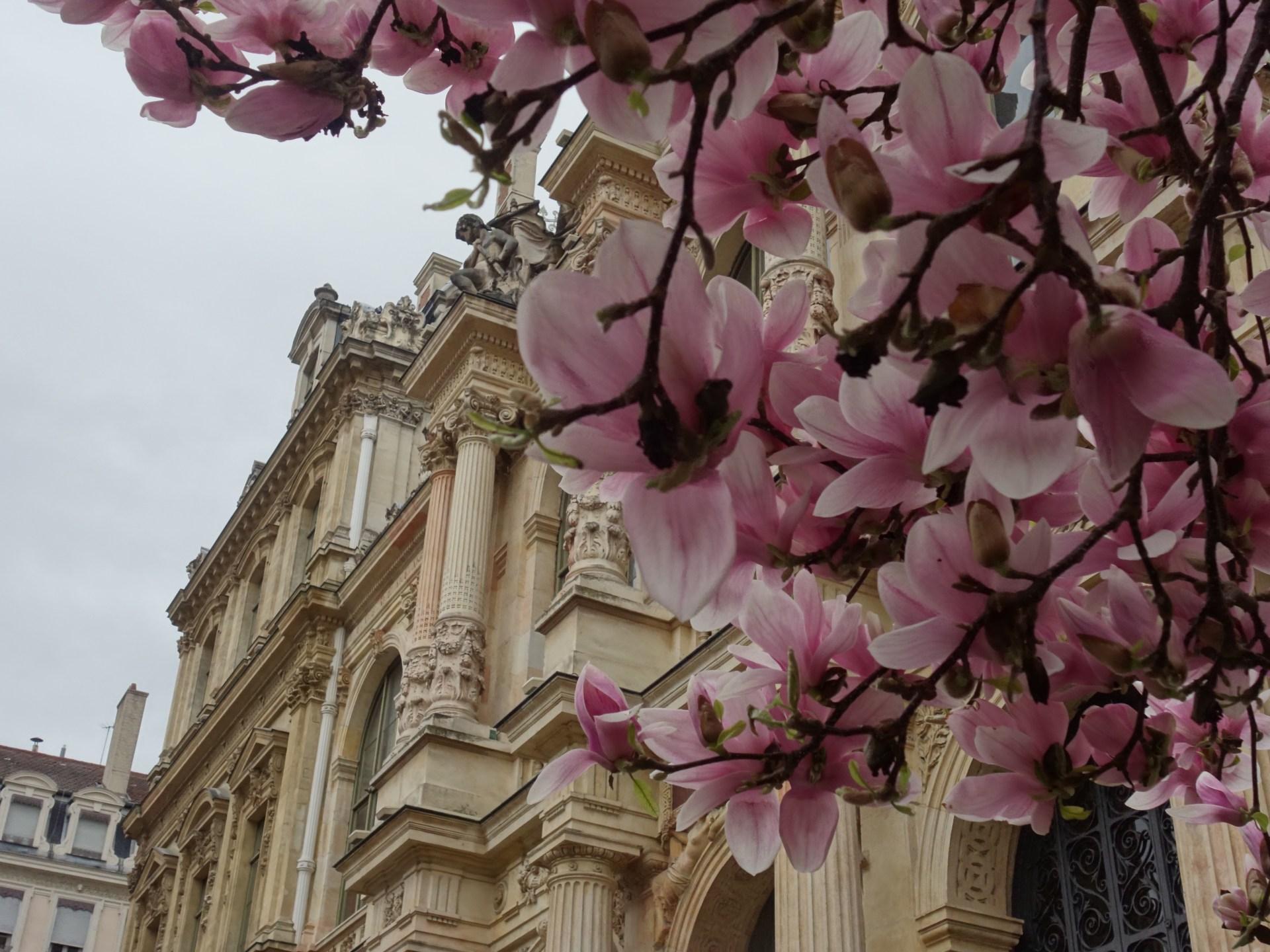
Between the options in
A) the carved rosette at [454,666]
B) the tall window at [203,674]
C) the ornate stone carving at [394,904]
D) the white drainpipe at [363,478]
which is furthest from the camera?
the tall window at [203,674]

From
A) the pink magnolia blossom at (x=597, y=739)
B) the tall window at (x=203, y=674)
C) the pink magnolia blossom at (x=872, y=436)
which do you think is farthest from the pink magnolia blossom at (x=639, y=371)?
the tall window at (x=203, y=674)

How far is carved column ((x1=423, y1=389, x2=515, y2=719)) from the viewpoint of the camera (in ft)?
41.4

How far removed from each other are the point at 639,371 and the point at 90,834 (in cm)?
4890

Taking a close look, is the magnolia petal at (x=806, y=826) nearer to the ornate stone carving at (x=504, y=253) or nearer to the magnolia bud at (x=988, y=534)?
the magnolia bud at (x=988, y=534)

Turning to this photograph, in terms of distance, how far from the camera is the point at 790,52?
6.00 ft

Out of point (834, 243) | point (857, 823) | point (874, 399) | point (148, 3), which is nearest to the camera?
point (874, 399)

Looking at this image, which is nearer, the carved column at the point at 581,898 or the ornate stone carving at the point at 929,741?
the ornate stone carving at the point at 929,741

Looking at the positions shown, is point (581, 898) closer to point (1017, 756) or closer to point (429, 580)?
point (429, 580)

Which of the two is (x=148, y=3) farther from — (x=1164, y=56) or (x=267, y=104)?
(x=1164, y=56)

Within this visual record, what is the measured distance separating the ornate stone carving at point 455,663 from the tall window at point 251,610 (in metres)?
13.1

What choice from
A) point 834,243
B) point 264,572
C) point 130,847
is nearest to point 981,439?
point 834,243

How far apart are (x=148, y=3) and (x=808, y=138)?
3.18ft

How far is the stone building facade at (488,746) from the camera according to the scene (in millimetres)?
7090

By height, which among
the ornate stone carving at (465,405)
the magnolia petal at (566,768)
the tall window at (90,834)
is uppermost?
the tall window at (90,834)
